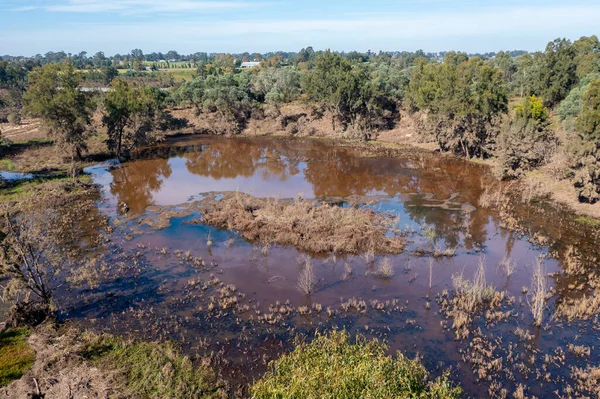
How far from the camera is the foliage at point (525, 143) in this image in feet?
143

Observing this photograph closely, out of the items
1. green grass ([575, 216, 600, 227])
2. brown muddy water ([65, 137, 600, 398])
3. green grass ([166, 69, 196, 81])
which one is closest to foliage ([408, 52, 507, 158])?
brown muddy water ([65, 137, 600, 398])

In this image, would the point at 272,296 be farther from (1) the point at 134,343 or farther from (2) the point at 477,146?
(2) the point at 477,146

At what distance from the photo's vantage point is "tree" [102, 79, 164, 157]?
2131 inches

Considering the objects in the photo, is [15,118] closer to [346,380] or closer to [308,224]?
[308,224]

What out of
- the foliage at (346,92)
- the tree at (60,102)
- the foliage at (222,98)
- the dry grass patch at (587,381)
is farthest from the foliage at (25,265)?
the foliage at (222,98)

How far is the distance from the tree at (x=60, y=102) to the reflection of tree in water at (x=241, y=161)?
14489 millimetres

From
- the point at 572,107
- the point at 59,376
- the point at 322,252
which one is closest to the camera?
the point at 59,376

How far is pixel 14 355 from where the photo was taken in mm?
18859

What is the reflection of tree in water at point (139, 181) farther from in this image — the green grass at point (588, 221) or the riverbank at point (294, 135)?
the green grass at point (588, 221)

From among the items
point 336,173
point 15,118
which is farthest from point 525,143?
point 15,118

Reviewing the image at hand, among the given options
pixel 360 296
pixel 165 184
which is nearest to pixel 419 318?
pixel 360 296

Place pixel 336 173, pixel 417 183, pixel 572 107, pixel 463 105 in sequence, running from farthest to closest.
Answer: pixel 572 107 < pixel 336 173 < pixel 463 105 < pixel 417 183

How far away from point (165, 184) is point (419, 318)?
111ft

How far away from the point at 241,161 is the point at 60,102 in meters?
23.2
